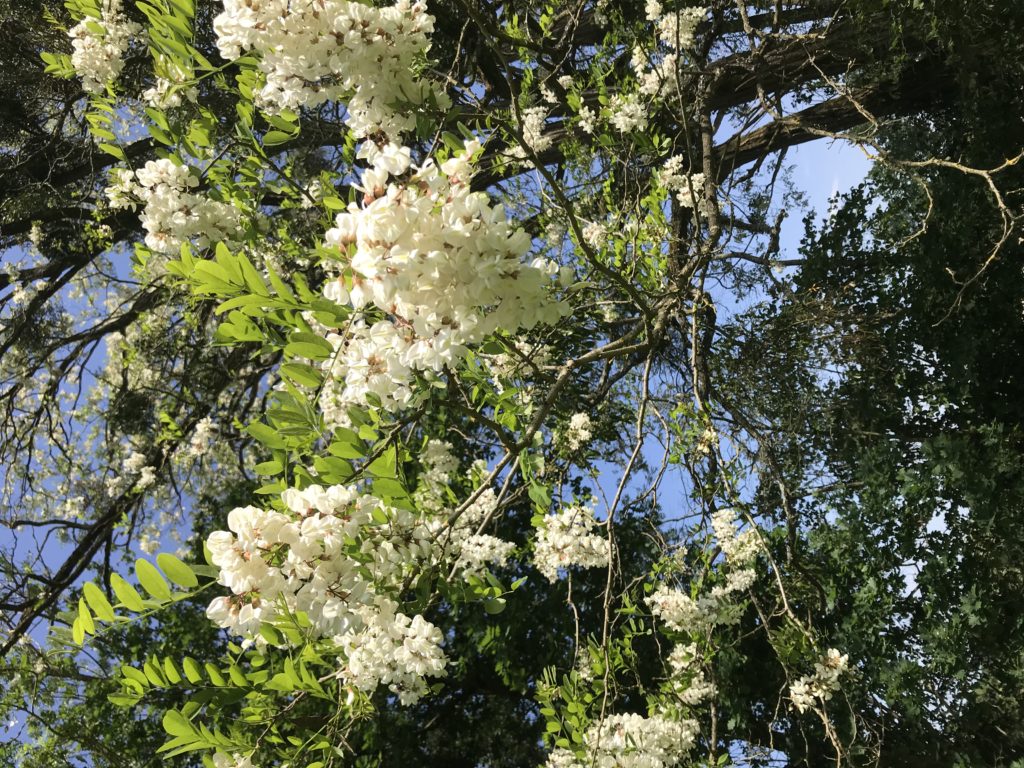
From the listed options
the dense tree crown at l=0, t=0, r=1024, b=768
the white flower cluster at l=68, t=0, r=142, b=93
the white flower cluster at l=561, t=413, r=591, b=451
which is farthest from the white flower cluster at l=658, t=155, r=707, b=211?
the white flower cluster at l=68, t=0, r=142, b=93

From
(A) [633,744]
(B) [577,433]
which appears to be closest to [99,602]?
(A) [633,744]

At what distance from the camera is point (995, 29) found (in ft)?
10.0

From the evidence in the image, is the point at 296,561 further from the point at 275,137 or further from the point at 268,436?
the point at 275,137

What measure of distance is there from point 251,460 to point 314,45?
16.3ft

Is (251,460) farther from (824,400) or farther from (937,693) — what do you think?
(937,693)

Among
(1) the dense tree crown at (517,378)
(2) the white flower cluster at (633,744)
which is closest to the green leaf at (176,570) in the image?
(1) the dense tree crown at (517,378)

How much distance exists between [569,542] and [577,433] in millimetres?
571

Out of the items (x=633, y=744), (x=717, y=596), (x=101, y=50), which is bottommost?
(x=633, y=744)

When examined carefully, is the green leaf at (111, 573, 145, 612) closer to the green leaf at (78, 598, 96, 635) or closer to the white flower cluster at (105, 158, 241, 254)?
the green leaf at (78, 598, 96, 635)

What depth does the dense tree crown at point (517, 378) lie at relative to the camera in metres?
1.06

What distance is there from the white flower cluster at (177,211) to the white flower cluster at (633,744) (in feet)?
4.81

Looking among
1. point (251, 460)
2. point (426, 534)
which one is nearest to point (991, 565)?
point (426, 534)

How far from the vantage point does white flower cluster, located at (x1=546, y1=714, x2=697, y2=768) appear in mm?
1807

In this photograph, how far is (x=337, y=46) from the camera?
3.56 ft
